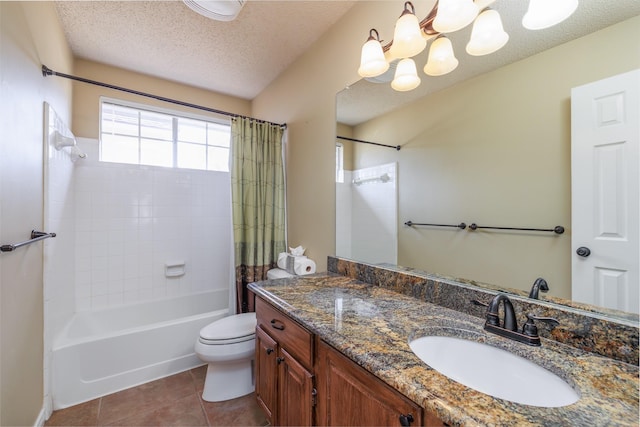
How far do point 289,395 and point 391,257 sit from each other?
0.81 m

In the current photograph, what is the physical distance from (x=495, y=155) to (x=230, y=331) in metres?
1.85

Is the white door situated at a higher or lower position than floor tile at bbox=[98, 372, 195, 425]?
higher

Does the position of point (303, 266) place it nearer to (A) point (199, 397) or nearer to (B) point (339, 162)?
(B) point (339, 162)

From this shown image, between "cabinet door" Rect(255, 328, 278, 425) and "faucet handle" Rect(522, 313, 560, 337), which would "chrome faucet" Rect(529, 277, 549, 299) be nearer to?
"faucet handle" Rect(522, 313, 560, 337)

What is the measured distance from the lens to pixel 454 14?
1051mm

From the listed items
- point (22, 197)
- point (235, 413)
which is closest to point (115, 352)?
point (235, 413)

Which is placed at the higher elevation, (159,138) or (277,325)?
(159,138)

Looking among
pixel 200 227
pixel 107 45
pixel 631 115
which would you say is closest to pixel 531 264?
pixel 631 115

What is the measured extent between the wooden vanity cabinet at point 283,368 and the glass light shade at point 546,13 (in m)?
1.36

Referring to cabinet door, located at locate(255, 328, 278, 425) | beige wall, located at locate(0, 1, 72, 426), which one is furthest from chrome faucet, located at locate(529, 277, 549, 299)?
beige wall, located at locate(0, 1, 72, 426)

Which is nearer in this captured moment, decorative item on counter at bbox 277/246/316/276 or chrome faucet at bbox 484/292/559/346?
chrome faucet at bbox 484/292/559/346

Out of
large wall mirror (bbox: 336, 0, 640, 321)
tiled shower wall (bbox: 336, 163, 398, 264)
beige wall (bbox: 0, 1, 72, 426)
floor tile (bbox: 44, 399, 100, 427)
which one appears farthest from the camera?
floor tile (bbox: 44, 399, 100, 427)

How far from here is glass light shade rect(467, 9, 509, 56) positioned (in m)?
1.00

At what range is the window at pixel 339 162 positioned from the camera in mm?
1783
